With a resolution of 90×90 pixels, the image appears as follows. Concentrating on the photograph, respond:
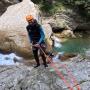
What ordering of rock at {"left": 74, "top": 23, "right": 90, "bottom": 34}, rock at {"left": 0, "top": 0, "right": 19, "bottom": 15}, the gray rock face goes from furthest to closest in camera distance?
rock at {"left": 74, "top": 23, "right": 90, "bottom": 34}
rock at {"left": 0, "top": 0, "right": 19, "bottom": 15}
the gray rock face

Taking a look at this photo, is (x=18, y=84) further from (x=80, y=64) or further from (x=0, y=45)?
(x=0, y=45)

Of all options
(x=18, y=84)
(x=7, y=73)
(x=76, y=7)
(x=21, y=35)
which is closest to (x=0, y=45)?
(x=21, y=35)

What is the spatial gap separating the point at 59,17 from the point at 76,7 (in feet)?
9.61

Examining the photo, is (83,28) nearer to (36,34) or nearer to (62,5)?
(62,5)

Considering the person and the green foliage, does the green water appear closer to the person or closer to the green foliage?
the green foliage

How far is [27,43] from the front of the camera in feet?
75.3

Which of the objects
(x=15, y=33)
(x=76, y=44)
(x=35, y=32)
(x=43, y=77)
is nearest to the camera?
(x=43, y=77)

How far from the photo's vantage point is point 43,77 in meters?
12.4

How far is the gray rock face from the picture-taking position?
38.3 ft

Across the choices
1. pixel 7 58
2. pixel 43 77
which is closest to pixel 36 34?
pixel 43 77

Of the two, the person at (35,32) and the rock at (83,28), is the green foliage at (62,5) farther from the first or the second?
the person at (35,32)

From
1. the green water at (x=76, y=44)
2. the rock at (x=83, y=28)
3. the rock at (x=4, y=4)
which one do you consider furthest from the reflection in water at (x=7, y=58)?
the rock at (x=83, y=28)

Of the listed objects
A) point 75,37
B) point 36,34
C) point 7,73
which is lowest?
point 75,37

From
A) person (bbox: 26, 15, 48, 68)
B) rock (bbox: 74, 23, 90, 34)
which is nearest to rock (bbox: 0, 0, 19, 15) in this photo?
rock (bbox: 74, 23, 90, 34)
